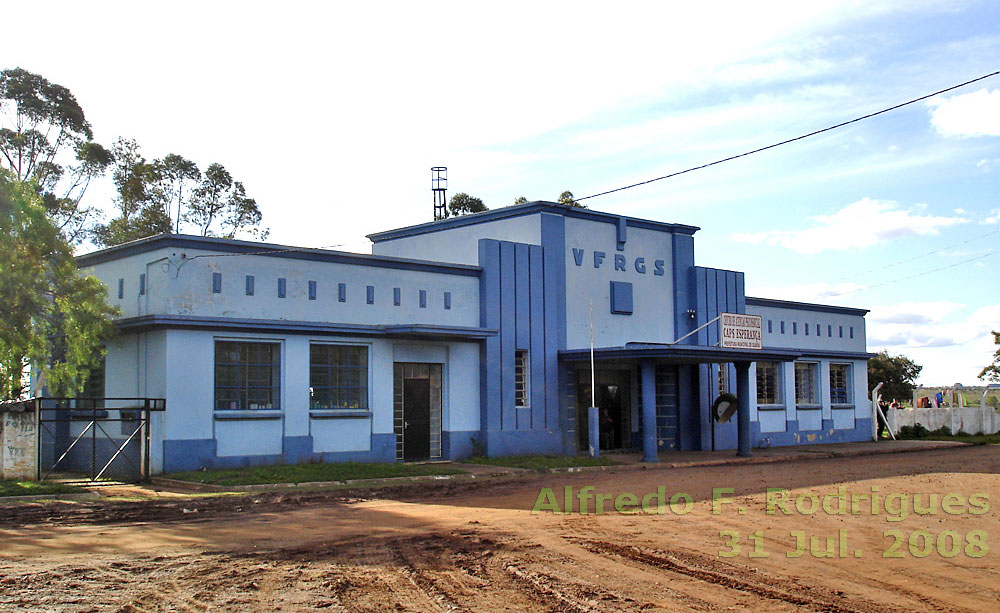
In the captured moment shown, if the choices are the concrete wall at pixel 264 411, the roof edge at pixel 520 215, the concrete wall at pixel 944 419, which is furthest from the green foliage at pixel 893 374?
the concrete wall at pixel 264 411

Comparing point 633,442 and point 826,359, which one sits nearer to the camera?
point 633,442

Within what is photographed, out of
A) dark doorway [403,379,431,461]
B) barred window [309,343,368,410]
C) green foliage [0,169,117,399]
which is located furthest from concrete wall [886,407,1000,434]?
green foliage [0,169,117,399]

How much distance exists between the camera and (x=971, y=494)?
17.3m

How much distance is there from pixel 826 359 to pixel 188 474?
2648 cm

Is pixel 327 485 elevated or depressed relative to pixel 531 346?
depressed

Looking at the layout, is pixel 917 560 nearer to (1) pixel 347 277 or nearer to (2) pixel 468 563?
(2) pixel 468 563

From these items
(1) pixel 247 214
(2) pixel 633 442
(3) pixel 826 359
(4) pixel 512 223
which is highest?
(1) pixel 247 214

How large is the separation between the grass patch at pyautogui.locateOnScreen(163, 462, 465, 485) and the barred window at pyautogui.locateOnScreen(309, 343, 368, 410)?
1.54 metres

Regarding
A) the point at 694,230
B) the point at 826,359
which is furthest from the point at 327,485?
the point at 826,359

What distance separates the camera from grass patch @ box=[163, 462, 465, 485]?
61.6ft

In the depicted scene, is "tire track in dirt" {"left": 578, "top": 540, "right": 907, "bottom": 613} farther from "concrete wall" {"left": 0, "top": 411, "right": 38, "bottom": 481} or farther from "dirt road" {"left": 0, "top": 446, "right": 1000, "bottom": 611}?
"concrete wall" {"left": 0, "top": 411, "right": 38, "bottom": 481}

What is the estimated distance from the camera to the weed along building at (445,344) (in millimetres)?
20766

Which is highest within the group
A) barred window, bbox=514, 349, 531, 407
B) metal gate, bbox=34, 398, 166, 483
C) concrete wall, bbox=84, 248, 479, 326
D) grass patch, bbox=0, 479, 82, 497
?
concrete wall, bbox=84, 248, 479, 326

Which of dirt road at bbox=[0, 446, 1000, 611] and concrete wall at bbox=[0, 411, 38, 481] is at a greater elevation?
concrete wall at bbox=[0, 411, 38, 481]
